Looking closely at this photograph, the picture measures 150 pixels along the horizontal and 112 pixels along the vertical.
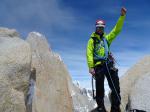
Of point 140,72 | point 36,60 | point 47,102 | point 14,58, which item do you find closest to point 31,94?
point 14,58

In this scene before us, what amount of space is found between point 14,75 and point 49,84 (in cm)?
571

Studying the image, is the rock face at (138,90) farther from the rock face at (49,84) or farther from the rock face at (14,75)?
the rock face at (14,75)

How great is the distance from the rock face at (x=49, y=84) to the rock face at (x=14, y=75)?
11.2ft

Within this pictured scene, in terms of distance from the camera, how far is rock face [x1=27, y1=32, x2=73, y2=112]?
56.5ft

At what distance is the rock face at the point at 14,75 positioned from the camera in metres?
12.4

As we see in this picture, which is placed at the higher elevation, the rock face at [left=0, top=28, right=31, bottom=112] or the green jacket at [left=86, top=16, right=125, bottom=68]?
the green jacket at [left=86, top=16, right=125, bottom=68]

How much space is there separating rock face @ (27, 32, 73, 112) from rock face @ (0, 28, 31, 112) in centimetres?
340

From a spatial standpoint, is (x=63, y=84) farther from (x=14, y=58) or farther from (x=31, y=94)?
(x=14, y=58)

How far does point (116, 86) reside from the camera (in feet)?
54.6

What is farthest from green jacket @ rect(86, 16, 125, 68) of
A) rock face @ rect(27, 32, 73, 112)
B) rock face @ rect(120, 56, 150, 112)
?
rock face @ rect(27, 32, 73, 112)

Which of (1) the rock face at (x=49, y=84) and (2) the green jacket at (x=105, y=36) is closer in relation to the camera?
(2) the green jacket at (x=105, y=36)

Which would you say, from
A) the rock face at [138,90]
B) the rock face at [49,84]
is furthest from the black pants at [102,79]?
the rock face at [49,84]

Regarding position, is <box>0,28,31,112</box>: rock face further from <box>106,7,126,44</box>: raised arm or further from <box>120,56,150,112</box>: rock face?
<box>120,56,150,112</box>: rock face

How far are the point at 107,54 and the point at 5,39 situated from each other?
4.64m
